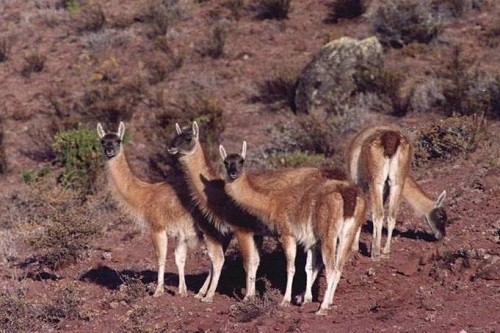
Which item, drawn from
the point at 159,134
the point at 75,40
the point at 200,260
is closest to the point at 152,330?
the point at 200,260

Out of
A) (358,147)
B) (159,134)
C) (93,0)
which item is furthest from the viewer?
(93,0)

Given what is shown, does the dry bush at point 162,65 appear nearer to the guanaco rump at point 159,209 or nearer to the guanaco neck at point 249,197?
the guanaco rump at point 159,209

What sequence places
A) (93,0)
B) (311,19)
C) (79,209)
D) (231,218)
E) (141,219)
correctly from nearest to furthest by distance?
(231,218)
(141,219)
(79,209)
(311,19)
(93,0)

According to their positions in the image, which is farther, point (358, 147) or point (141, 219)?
point (358, 147)

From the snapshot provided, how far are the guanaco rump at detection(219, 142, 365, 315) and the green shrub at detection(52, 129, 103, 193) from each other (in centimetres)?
812

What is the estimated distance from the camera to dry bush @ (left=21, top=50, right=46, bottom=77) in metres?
25.5

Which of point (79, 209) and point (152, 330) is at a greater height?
point (152, 330)

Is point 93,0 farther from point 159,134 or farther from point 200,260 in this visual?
point 200,260

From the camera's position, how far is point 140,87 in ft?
76.9

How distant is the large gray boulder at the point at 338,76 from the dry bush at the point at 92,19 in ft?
30.6

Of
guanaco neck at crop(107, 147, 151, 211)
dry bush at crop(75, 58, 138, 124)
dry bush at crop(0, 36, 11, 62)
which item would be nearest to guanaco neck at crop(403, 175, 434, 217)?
guanaco neck at crop(107, 147, 151, 211)

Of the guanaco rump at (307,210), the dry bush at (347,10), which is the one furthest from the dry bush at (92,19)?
the guanaco rump at (307,210)

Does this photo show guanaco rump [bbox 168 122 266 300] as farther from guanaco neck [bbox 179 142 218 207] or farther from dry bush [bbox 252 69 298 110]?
dry bush [bbox 252 69 298 110]

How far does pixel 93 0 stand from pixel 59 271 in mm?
21459
